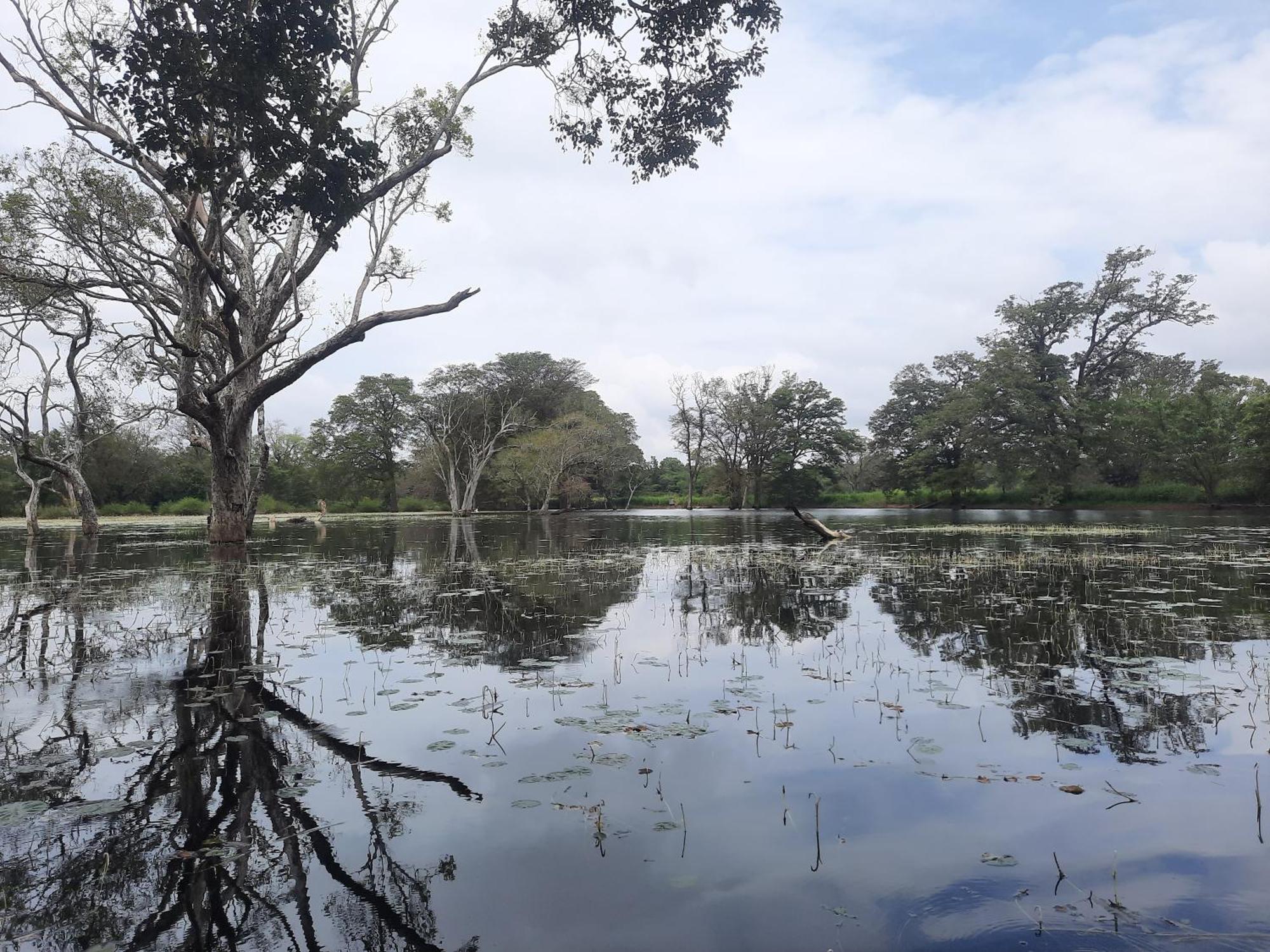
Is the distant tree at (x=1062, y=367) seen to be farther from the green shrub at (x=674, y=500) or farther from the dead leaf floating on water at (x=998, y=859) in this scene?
the dead leaf floating on water at (x=998, y=859)

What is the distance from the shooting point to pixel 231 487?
62.0 feet

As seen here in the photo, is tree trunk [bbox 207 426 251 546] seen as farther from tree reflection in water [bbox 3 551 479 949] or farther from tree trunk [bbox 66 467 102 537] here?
tree reflection in water [bbox 3 551 479 949]

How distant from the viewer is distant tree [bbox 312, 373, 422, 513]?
212 ft

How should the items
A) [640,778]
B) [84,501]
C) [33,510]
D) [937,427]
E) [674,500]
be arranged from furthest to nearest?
[674,500] → [937,427] → [33,510] → [84,501] → [640,778]

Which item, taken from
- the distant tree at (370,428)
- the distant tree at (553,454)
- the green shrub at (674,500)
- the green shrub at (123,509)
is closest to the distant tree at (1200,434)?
the green shrub at (674,500)

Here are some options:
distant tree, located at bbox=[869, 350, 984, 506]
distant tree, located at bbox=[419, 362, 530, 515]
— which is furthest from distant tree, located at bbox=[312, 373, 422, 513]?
distant tree, located at bbox=[869, 350, 984, 506]

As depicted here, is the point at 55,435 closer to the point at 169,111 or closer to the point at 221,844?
the point at 169,111

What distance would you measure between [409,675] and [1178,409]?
5686 centimetres

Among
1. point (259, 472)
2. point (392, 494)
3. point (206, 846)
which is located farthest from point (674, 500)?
point (206, 846)

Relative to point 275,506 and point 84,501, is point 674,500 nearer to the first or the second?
point 275,506

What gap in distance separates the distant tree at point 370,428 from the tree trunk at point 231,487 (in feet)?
149

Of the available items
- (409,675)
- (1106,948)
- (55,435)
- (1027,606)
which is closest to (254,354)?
(409,675)

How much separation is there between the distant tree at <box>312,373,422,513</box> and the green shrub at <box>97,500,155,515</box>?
15.3 meters

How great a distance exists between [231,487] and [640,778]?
18.9 metres
